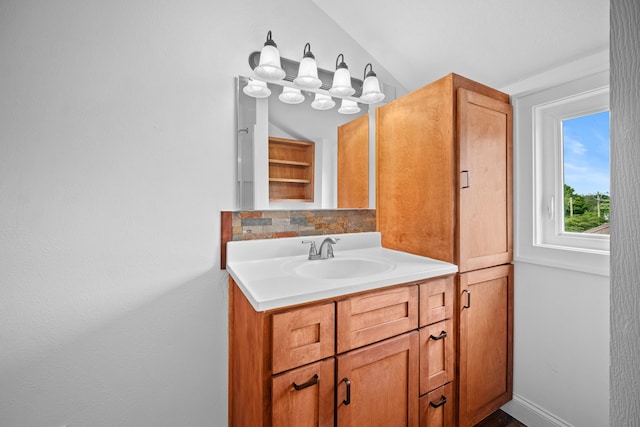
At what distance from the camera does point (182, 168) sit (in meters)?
1.31

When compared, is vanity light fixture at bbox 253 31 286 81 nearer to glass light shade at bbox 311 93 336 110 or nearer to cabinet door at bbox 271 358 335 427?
glass light shade at bbox 311 93 336 110

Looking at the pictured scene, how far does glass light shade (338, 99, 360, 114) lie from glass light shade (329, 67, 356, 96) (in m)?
0.09

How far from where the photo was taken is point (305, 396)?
0.95 m

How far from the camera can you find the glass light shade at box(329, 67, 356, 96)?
1.58 metres

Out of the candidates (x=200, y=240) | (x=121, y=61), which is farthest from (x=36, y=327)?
(x=121, y=61)

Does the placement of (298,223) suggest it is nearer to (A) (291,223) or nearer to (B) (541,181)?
(A) (291,223)

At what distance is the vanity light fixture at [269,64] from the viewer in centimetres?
136

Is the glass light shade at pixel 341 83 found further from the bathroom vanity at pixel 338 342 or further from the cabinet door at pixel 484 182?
the bathroom vanity at pixel 338 342

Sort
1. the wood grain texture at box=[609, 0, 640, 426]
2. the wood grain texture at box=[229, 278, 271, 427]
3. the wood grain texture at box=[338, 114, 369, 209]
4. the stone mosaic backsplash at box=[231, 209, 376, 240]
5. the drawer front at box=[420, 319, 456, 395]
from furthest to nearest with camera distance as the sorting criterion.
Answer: the wood grain texture at box=[338, 114, 369, 209] → the stone mosaic backsplash at box=[231, 209, 376, 240] → the drawer front at box=[420, 319, 456, 395] → the wood grain texture at box=[229, 278, 271, 427] → the wood grain texture at box=[609, 0, 640, 426]

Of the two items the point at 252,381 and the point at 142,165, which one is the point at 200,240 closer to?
the point at 142,165

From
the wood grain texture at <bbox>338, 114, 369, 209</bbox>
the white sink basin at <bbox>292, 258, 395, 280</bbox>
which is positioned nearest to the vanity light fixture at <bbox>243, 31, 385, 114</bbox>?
the wood grain texture at <bbox>338, 114, 369, 209</bbox>

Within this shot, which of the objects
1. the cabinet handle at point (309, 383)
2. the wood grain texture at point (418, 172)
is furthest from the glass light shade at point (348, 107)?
the cabinet handle at point (309, 383)

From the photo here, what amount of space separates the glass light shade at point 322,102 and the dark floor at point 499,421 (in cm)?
189

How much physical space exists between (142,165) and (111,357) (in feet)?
2.64
